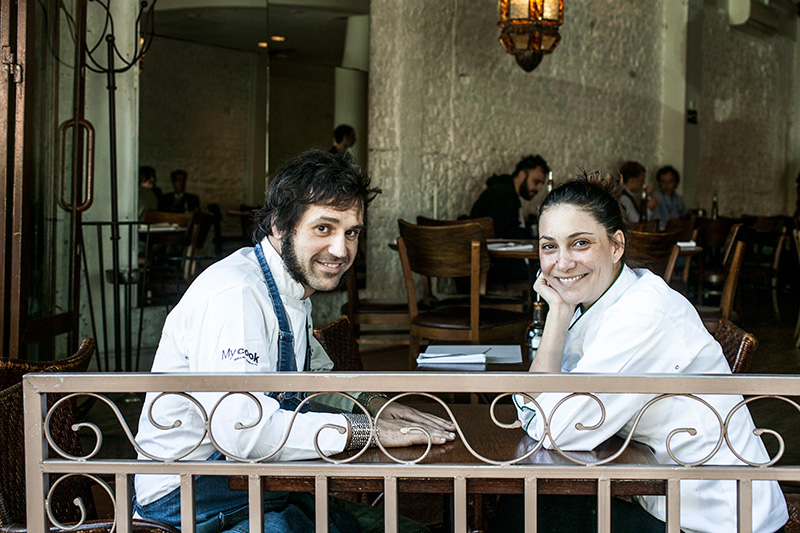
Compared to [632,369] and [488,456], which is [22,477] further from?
[632,369]

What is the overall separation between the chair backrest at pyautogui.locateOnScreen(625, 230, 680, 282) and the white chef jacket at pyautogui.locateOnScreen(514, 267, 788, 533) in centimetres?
235

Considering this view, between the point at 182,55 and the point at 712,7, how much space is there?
844 cm

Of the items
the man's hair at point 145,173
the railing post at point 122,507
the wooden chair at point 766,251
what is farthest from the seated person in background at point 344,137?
the railing post at point 122,507

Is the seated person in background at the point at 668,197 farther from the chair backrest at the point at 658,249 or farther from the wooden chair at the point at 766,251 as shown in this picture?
the chair backrest at the point at 658,249

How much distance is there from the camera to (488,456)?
1526mm

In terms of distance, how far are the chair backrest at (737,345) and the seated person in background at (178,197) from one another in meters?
5.64

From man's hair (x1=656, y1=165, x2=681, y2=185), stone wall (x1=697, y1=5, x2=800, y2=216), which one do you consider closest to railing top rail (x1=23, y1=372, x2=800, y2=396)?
man's hair (x1=656, y1=165, x2=681, y2=185)

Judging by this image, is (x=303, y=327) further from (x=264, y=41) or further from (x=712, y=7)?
(x=712, y=7)

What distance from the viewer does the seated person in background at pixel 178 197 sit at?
7051 millimetres

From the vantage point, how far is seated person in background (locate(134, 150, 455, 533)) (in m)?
1.53

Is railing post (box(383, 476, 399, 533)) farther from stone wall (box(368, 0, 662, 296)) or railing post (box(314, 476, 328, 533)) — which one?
stone wall (box(368, 0, 662, 296))

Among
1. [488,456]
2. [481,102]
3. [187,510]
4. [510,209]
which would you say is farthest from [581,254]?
[481,102]

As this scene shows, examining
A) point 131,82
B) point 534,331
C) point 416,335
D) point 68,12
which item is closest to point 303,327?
point 534,331

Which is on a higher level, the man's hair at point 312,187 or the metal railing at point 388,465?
the man's hair at point 312,187
